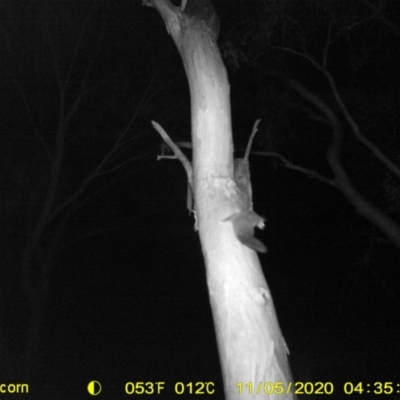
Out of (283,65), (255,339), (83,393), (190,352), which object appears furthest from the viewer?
(190,352)

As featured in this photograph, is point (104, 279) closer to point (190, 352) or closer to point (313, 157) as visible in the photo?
point (190, 352)

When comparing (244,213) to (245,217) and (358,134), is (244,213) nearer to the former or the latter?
(245,217)

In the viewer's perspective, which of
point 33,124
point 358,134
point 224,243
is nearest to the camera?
point 224,243

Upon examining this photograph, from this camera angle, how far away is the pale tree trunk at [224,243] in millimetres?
2494

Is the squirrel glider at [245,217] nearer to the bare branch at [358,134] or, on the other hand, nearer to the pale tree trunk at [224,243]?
the pale tree trunk at [224,243]

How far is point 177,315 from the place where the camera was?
15.3 meters

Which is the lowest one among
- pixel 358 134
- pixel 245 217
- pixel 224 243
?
pixel 224 243

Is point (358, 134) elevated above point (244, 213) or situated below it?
above

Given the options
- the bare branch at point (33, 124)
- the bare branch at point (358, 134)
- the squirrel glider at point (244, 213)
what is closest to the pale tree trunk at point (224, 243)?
the squirrel glider at point (244, 213)

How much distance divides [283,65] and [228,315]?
6.57 metres

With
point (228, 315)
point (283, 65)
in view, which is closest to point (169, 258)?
point (283, 65)

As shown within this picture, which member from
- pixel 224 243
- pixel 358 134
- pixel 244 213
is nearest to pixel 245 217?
pixel 244 213

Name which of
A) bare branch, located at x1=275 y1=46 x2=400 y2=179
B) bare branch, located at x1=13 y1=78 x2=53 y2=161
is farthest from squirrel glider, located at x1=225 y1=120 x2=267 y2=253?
bare branch, located at x1=13 y1=78 x2=53 y2=161

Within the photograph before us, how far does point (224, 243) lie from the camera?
275 cm
